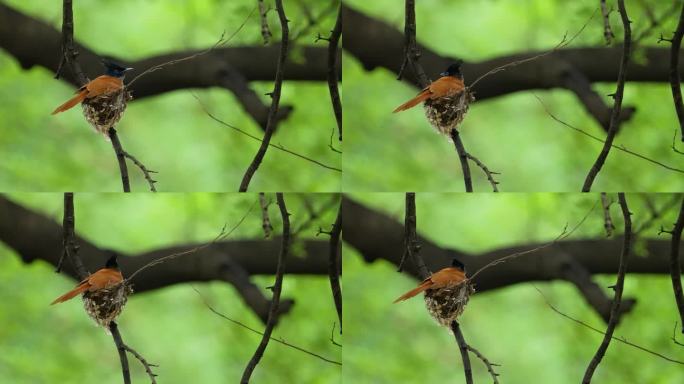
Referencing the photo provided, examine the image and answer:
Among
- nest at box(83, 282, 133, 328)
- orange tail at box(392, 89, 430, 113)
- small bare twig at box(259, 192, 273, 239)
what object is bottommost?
nest at box(83, 282, 133, 328)

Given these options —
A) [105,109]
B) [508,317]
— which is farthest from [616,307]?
[105,109]

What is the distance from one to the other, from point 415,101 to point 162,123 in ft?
2.71

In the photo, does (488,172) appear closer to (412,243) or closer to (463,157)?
(463,157)

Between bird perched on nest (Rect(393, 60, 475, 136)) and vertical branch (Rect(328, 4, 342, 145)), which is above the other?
vertical branch (Rect(328, 4, 342, 145))

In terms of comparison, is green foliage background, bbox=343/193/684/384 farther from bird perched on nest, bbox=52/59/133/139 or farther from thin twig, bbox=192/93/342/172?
bird perched on nest, bbox=52/59/133/139

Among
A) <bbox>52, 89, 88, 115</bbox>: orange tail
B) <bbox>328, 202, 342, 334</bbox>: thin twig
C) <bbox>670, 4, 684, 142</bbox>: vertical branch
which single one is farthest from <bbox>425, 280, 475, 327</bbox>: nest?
<bbox>52, 89, 88, 115</bbox>: orange tail

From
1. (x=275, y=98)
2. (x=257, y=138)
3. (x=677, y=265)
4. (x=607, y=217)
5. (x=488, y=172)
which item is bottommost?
(x=677, y=265)

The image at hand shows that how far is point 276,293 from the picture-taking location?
308 cm

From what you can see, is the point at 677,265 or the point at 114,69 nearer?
the point at 114,69

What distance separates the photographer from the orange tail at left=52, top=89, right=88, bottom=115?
9.67 feet

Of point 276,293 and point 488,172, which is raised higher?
point 488,172

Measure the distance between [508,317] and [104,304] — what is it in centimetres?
131

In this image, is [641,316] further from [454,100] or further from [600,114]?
[454,100]

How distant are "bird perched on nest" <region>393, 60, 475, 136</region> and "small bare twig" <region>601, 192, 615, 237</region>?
536 mm
